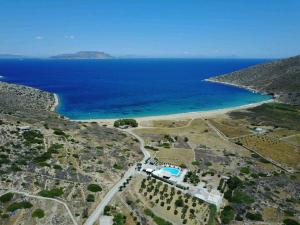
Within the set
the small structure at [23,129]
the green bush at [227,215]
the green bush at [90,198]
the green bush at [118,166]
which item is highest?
the small structure at [23,129]

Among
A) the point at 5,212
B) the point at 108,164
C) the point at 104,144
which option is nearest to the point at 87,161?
the point at 108,164

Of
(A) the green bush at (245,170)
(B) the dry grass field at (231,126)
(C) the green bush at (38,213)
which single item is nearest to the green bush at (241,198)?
(A) the green bush at (245,170)

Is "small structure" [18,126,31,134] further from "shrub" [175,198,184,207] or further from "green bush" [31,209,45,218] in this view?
"shrub" [175,198,184,207]

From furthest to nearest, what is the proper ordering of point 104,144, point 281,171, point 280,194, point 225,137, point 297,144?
point 225,137, point 297,144, point 104,144, point 281,171, point 280,194

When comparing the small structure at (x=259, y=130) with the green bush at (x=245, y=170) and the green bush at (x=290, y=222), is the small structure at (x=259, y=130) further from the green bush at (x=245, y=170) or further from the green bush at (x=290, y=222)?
the green bush at (x=290, y=222)

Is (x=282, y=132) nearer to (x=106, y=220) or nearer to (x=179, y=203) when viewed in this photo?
(x=179, y=203)

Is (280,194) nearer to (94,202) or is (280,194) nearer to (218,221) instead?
(218,221)

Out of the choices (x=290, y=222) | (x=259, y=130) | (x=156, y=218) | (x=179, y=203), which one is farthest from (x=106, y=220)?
(x=259, y=130)

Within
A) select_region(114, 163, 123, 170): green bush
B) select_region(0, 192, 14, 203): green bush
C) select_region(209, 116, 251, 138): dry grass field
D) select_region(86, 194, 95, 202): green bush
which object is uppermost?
select_region(0, 192, 14, 203): green bush

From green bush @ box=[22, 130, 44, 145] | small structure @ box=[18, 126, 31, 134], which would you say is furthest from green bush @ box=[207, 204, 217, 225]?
small structure @ box=[18, 126, 31, 134]
